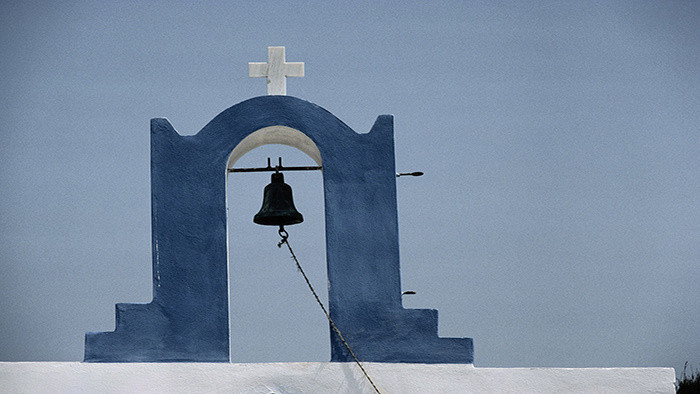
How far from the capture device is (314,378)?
6.60 m

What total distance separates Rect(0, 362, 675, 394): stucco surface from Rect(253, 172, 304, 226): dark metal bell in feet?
3.98

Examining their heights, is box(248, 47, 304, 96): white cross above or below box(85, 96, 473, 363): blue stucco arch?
above

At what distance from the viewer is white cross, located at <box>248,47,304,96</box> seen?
724 centimetres

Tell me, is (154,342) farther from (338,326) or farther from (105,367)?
(338,326)

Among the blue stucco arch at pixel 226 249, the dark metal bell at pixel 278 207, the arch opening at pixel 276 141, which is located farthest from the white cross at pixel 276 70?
the dark metal bell at pixel 278 207

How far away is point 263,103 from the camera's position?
711cm

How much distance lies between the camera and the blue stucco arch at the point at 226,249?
6711 mm

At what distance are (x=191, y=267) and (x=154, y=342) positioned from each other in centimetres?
51

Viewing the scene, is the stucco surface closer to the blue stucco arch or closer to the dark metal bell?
the blue stucco arch

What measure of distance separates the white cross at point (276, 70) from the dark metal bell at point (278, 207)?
2.19 ft

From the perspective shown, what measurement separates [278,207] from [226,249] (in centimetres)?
73

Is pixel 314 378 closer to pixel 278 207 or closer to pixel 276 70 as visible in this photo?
pixel 278 207

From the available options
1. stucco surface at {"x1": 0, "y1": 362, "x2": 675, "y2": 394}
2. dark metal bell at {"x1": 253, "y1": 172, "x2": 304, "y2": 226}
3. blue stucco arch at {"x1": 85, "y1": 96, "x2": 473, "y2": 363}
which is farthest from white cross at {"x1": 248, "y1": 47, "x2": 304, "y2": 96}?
stucco surface at {"x1": 0, "y1": 362, "x2": 675, "y2": 394}

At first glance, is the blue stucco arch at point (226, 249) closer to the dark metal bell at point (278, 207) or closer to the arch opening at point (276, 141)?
the arch opening at point (276, 141)
